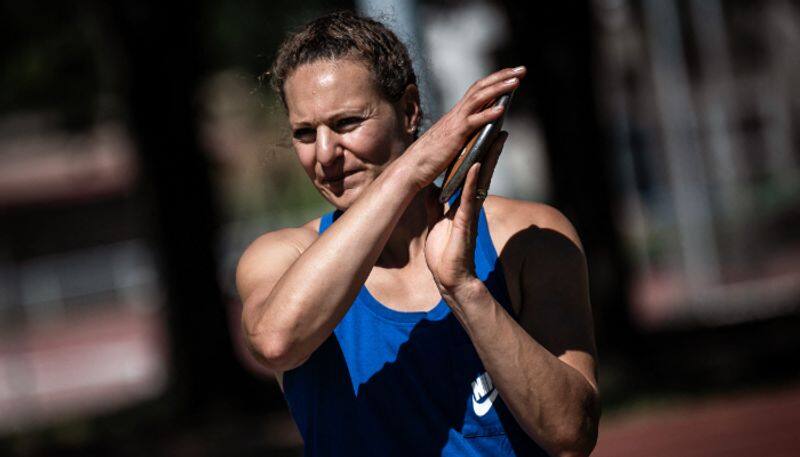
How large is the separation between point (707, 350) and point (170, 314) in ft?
19.3

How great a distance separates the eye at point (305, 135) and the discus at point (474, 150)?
12.7 inches

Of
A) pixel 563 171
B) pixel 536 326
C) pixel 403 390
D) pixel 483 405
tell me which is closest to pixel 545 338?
pixel 536 326

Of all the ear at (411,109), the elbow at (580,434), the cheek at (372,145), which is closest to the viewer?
the elbow at (580,434)

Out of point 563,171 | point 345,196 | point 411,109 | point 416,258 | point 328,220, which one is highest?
point 411,109

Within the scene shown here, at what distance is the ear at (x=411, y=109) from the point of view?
8.13 ft

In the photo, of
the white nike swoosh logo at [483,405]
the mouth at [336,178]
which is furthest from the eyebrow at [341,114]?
the white nike swoosh logo at [483,405]

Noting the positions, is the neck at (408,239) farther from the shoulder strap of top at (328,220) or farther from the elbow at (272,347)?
the elbow at (272,347)

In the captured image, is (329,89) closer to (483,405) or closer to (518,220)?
(518,220)

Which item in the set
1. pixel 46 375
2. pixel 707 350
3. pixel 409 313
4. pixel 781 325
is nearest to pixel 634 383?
pixel 707 350

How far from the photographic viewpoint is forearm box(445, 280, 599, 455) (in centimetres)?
213

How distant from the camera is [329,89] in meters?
2.29

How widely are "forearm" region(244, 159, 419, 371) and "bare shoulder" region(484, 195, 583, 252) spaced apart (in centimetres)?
36

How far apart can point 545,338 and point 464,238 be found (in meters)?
0.32

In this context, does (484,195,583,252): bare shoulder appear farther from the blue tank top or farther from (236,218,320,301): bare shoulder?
(236,218,320,301): bare shoulder
